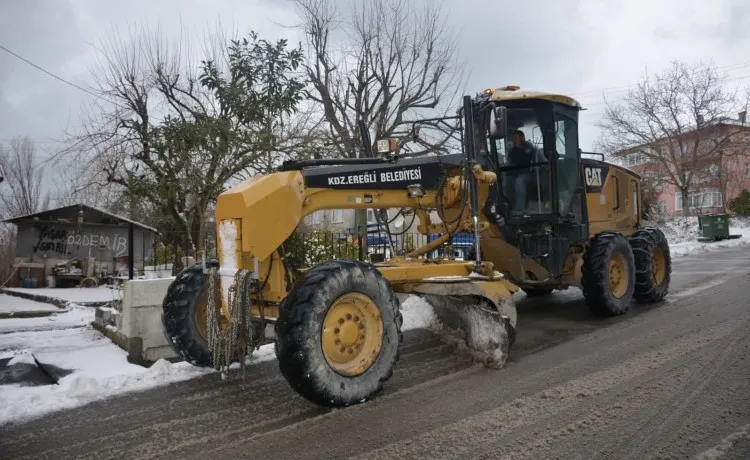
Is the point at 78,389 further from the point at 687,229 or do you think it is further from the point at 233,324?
the point at 687,229

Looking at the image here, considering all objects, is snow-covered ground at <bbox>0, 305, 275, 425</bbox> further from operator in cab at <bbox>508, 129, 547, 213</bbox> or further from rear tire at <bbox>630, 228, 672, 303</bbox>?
rear tire at <bbox>630, 228, 672, 303</bbox>

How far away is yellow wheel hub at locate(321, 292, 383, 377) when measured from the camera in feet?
12.9

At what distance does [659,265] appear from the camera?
28.1 ft

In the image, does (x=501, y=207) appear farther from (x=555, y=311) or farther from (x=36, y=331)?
(x=36, y=331)

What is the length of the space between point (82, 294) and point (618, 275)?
11.0m

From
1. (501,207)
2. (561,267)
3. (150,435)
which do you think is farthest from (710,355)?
(150,435)

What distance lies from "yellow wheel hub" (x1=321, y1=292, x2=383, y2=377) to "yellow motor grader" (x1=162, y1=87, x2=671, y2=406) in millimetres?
11

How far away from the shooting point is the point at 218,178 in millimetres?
10555

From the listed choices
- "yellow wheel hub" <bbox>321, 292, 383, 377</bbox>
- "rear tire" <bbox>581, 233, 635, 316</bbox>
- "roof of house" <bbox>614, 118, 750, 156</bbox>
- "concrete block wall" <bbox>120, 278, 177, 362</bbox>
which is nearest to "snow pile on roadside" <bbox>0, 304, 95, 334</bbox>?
"concrete block wall" <bbox>120, 278, 177, 362</bbox>

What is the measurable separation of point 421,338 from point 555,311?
2662 millimetres

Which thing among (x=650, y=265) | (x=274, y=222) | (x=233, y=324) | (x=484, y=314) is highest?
(x=274, y=222)

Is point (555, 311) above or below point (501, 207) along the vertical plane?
below

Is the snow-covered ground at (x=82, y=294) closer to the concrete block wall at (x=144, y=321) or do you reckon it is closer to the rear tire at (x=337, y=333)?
the concrete block wall at (x=144, y=321)

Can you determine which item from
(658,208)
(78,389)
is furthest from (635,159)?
(78,389)
